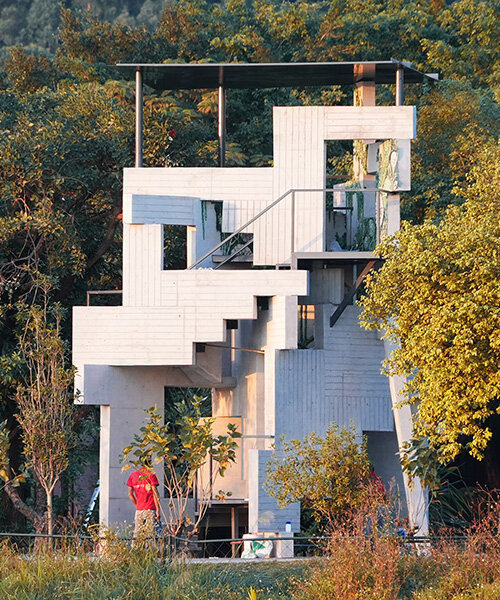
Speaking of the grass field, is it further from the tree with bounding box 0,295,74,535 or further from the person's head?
the tree with bounding box 0,295,74,535

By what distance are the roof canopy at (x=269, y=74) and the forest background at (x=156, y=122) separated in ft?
7.76

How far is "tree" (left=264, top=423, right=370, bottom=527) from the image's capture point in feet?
62.5

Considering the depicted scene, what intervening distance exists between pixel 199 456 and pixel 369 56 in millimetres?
24467

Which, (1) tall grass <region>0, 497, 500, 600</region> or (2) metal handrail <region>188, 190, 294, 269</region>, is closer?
(1) tall grass <region>0, 497, 500, 600</region>

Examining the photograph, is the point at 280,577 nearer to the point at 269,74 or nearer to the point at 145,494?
the point at 145,494

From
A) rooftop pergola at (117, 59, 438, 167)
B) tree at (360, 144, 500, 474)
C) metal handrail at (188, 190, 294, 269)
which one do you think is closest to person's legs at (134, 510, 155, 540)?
tree at (360, 144, 500, 474)

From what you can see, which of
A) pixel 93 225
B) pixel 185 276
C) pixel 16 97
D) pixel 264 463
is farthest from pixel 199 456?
pixel 16 97

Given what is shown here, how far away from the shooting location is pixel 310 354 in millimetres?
21031

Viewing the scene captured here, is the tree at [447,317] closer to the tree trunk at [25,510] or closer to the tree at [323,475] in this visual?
the tree at [323,475]

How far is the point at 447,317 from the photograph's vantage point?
17453 millimetres

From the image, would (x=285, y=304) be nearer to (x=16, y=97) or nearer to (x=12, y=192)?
(x=12, y=192)

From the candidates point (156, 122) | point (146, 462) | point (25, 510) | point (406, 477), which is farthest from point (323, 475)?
point (156, 122)

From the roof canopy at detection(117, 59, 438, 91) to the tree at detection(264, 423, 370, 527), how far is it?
6371 millimetres

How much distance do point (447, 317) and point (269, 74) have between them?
7034 millimetres
